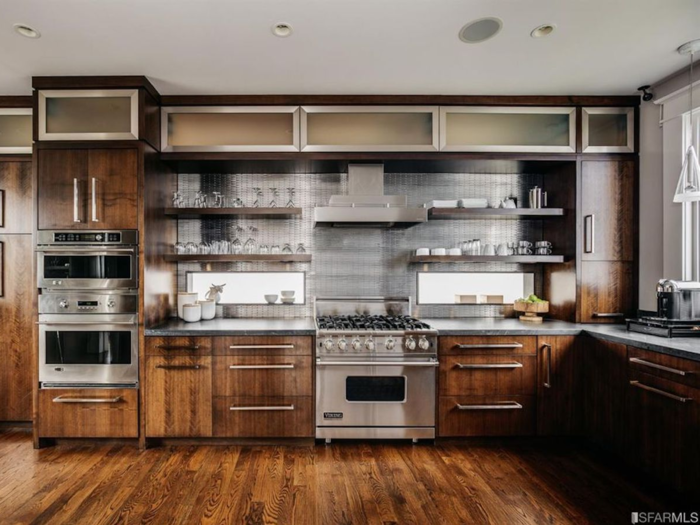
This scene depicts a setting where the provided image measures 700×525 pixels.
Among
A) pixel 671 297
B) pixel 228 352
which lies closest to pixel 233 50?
pixel 228 352

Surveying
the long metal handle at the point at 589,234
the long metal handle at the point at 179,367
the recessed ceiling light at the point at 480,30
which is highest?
the recessed ceiling light at the point at 480,30

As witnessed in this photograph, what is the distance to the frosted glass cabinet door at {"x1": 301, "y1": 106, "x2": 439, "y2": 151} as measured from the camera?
129 inches

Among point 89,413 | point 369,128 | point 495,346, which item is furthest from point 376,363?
point 89,413

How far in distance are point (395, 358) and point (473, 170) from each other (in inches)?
68.8

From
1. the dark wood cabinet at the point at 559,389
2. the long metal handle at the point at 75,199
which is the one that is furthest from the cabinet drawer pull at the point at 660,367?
the long metal handle at the point at 75,199

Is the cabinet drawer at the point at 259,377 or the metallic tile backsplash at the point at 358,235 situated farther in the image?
the metallic tile backsplash at the point at 358,235

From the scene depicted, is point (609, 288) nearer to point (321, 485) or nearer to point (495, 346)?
point (495, 346)

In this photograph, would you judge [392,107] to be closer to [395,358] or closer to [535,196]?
[535,196]

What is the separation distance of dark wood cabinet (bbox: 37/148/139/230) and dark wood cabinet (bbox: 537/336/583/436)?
3080 mm

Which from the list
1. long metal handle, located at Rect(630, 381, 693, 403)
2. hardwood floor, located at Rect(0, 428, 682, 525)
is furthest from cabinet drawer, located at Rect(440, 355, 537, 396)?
long metal handle, located at Rect(630, 381, 693, 403)

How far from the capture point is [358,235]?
148 inches

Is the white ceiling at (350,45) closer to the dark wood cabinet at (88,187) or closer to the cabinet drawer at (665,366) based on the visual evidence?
the dark wood cabinet at (88,187)

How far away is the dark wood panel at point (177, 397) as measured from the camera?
2980 millimetres

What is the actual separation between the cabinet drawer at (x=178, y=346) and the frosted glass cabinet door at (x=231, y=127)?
1.45 meters
